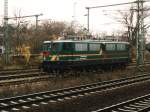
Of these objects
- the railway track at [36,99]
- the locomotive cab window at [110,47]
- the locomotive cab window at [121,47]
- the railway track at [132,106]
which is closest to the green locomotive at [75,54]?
the locomotive cab window at [110,47]

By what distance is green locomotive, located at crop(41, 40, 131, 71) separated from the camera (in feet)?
87.4

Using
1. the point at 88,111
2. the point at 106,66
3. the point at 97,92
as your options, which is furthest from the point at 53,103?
the point at 106,66

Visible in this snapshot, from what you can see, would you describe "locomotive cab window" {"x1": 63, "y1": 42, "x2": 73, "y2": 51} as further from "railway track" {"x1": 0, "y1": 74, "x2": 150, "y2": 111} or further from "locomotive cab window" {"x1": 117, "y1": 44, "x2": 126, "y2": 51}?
"locomotive cab window" {"x1": 117, "y1": 44, "x2": 126, "y2": 51}

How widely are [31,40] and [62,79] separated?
2776cm

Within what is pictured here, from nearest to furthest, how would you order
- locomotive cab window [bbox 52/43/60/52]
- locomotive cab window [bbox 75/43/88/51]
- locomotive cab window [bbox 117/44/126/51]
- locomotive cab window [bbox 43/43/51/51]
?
1. locomotive cab window [bbox 52/43/60/52]
2. locomotive cab window [bbox 75/43/88/51]
3. locomotive cab window [bbox 43/43/51/51]
4. locomotive cab window [bbox 117/44/126/51]

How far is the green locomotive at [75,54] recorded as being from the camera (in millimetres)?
26625

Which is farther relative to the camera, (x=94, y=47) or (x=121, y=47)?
(x=121, y=47)

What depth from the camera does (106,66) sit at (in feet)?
106

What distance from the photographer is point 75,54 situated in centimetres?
2702

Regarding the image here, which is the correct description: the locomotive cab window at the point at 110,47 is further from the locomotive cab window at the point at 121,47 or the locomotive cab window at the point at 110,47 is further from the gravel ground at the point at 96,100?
the gravel ground at the point at 96,100

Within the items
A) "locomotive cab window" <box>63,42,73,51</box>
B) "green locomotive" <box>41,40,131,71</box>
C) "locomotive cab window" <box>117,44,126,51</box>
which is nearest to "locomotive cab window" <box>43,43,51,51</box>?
"green locomotive" <box>41,40,131,71</box>

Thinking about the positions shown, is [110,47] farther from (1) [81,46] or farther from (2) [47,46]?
(2) [47,46]

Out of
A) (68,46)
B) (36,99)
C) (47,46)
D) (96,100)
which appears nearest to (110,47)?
(68,46)

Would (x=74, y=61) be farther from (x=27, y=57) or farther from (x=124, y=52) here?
(x=27, y=57)
